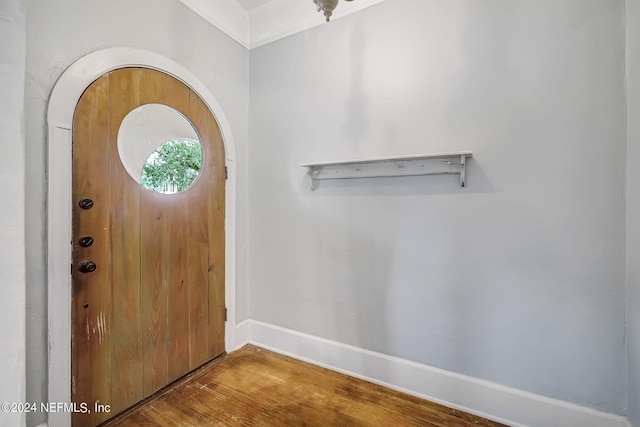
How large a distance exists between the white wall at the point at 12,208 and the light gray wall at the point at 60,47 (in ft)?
0.56

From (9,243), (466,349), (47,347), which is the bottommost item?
(466,349)

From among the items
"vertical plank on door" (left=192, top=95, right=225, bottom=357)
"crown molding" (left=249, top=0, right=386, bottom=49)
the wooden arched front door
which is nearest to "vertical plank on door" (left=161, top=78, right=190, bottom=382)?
the wooden arched front door

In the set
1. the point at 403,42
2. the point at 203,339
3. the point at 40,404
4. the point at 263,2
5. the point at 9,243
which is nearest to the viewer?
the point at 9,243

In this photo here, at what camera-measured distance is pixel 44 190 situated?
1224 millimetres

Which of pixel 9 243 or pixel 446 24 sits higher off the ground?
pixel 446 24

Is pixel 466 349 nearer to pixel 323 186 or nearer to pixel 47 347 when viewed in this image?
pixel 323 186

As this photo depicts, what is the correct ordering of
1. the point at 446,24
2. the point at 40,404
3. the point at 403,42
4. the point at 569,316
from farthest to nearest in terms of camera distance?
the point at 403,42 → the point at 446,24 → the point at 569,316 → the point at 40,404

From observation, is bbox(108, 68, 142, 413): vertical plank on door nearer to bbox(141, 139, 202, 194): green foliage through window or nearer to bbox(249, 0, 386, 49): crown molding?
bbox(141, 139, 202, 194): green foliage through window

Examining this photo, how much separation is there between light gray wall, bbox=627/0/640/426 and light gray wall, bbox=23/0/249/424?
7.60 ft

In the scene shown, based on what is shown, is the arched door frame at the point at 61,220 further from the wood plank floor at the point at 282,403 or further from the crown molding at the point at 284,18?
the crown molding at the point at 284,18

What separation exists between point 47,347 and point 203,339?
33.6 inches

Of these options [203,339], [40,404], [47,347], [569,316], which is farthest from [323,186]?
[40,404]

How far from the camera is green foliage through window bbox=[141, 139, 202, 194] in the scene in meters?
1.62

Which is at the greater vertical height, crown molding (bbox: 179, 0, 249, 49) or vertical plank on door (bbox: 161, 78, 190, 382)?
crown molding (bbox: 179, 0, 249, 49)
